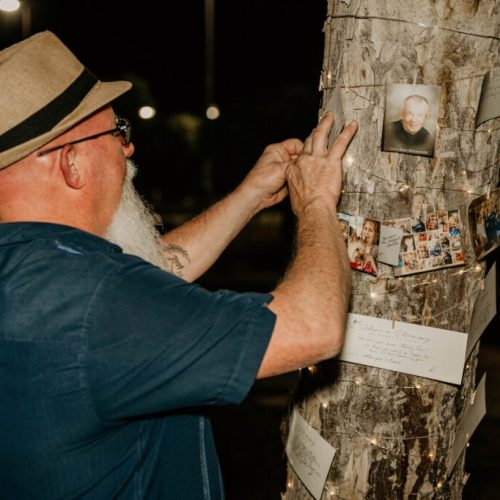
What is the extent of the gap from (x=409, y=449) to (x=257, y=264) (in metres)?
15.5

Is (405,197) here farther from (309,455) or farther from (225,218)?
(309,455)

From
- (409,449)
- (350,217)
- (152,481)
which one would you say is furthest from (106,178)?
(409,449)

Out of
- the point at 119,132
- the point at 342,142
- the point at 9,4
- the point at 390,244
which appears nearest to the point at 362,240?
the point at 390,244

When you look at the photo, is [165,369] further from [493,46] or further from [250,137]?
[250,137]

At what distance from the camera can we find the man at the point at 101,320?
1291 mm

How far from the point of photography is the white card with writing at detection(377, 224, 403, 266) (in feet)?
5.75

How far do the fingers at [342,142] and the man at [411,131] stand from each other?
4.3 inches

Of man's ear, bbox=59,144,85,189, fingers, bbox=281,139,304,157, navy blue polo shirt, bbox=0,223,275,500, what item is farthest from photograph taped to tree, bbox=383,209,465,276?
man's ear, bbox=59,144,85,189

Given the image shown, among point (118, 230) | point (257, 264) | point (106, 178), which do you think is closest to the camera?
point (106, 178)

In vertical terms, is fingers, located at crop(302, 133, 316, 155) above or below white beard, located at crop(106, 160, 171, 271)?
above

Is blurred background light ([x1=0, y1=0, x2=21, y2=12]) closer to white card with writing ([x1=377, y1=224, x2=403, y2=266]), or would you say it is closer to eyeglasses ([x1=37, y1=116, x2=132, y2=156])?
eyeglasses ([x1=37, y1=116, x2=132, y2=156])

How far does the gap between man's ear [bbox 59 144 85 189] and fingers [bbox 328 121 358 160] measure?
2.64ft

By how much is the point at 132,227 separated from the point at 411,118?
3.38 ft

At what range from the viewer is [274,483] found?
16.5 feet
